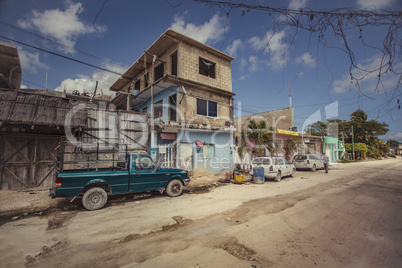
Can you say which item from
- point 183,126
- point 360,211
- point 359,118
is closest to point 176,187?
point 183,126

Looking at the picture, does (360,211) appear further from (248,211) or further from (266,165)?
(266,165)

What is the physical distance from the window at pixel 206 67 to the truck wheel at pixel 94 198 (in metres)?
11.8

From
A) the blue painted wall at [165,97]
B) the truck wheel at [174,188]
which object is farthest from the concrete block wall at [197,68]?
the truck wheel at [174,188]

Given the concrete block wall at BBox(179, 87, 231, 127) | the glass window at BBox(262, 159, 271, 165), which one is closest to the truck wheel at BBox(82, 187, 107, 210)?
the concrete block wall at BBox(179, 87, 231, 127)

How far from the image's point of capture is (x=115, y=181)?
656 cm

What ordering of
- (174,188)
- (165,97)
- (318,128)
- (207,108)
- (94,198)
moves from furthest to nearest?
1. (318,128)
2. (207,108)
3. (165,97)
4. (174,188)
5. (94,198)

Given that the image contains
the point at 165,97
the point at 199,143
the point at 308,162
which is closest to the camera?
the point at 199,143

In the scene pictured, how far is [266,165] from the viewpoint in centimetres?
1217

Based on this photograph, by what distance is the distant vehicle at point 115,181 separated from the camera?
5.89 metres

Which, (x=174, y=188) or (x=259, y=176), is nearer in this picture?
(x=174, y=188)

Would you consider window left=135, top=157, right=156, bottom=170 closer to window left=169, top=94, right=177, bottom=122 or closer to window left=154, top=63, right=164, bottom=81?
window left=169, top=94, right=177, bottom=122

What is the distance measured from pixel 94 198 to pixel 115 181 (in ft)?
2.76

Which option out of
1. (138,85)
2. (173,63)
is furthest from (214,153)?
(138,85)

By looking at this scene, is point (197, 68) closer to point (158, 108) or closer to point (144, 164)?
point (158, 108)
